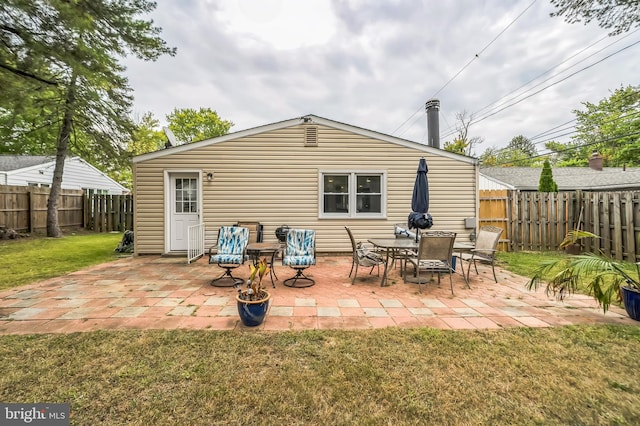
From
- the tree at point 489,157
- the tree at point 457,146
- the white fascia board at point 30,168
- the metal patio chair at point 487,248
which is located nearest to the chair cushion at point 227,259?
the metal patio chair at point 487,248

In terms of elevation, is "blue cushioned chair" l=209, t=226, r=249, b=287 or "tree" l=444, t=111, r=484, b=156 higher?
"tree" l=444, t=111, r=484, b=156

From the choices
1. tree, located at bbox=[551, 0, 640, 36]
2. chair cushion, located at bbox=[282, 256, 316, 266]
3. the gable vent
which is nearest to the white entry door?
the gable vent

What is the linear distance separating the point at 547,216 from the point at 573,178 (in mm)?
12640

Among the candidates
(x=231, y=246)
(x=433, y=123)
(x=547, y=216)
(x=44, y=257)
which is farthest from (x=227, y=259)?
(x=547, y=216)

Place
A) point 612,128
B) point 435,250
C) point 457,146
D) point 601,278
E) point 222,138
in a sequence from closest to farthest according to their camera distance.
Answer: point 601,278 < point 435,250 < point 222,138 < point 612,128 < point 457,146

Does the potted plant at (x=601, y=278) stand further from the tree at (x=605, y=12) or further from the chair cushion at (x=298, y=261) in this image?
the tree at (x=605, y=12)

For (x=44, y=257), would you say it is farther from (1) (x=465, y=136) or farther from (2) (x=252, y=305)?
(1) (x=465, y=136)

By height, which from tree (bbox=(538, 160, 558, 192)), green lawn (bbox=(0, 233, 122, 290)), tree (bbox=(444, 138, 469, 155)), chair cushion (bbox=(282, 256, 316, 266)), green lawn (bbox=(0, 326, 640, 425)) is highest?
tree (bbox=(444, 138, 469, 155))

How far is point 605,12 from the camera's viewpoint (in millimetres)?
4102

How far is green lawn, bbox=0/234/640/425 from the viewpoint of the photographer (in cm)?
182

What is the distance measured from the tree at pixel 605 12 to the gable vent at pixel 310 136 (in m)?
5.20

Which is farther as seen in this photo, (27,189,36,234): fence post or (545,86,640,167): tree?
(545,86,640,167): tree

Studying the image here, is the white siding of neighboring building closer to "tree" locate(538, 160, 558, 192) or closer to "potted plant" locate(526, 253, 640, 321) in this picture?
"potted plant" locate(526, 253, 640, 321)

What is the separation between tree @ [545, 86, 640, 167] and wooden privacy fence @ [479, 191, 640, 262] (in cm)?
1221
